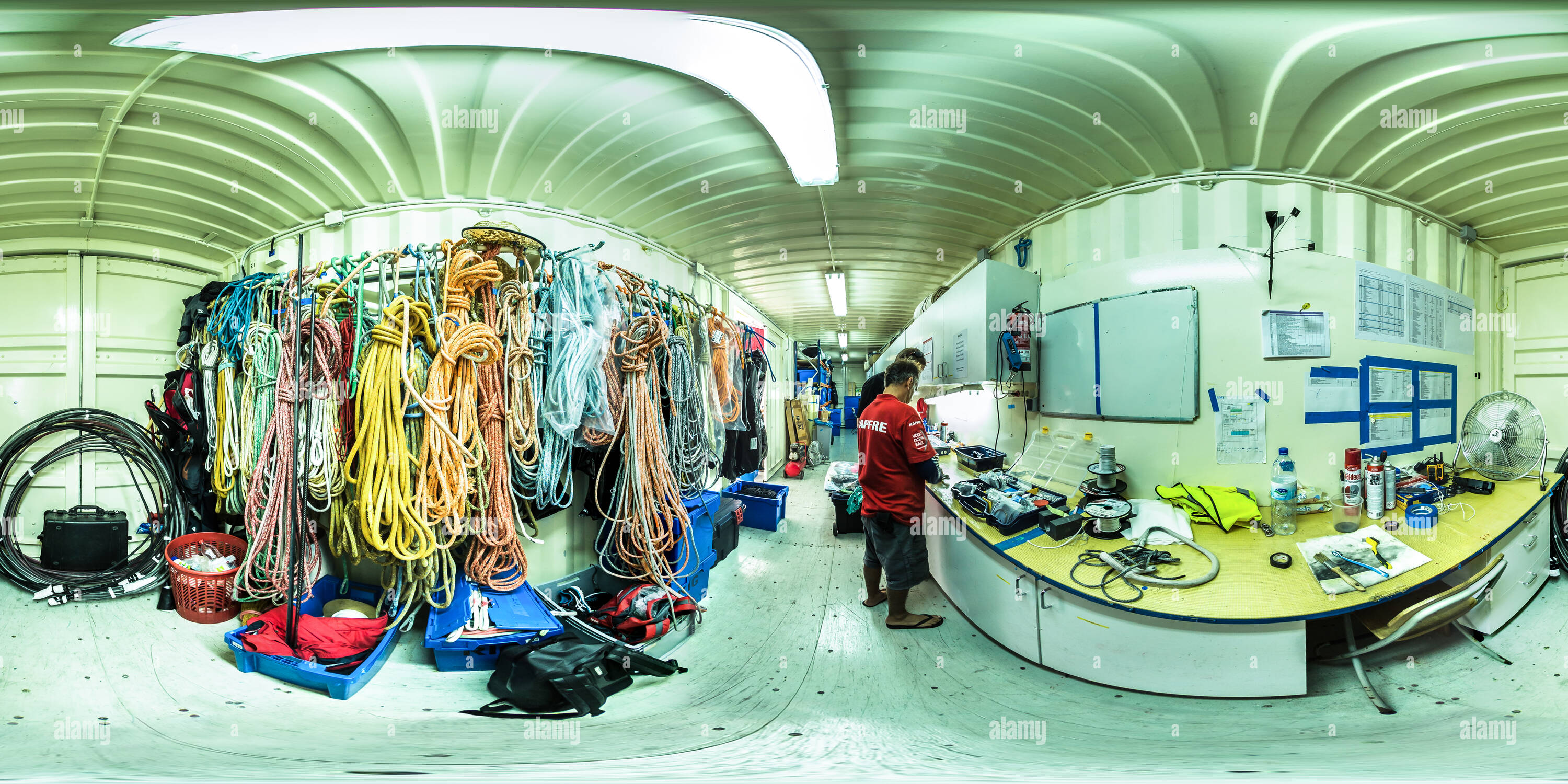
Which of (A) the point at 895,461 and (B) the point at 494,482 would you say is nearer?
(B) the point at 494,482

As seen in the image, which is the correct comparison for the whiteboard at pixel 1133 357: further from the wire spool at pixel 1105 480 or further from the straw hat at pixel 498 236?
the straw hat at pixel 498 236

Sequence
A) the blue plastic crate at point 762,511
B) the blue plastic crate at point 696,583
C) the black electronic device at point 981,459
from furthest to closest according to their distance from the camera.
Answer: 1. the blue plastic crate at point 762,511
2. the black electronic device at point 981,459
3. the blue plastic crate at point 696,583

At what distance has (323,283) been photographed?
153 centimetres

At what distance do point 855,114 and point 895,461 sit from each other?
1.46m

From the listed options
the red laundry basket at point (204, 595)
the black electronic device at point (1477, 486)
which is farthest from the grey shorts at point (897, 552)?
the red laundry basket at point (204, 595)

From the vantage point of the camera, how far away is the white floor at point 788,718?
1.00 meters

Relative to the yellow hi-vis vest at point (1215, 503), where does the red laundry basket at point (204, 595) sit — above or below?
below

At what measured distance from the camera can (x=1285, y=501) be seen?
160cm

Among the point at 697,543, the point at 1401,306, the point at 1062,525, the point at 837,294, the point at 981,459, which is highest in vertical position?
the point at 837,294

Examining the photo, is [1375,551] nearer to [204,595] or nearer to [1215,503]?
[1215,503]

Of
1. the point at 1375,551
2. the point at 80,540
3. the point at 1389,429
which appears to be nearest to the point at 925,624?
the point at 1375,551

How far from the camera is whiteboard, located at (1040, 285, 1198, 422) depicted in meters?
1.84

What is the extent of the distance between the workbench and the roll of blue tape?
27 millimetres

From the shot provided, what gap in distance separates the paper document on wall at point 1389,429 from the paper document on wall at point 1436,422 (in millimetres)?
54
